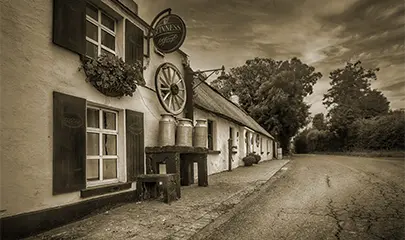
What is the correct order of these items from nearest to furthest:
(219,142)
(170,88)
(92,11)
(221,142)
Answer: (92,11), (170,88), (219,142), (221,142)

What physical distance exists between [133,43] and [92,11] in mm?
1169

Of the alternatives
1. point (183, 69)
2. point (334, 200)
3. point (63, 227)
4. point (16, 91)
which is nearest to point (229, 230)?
point (63, 227)

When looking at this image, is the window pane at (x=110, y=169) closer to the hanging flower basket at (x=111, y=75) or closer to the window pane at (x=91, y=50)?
the hanging flower basket at (x=111, y=75)

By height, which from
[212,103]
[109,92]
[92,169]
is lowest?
[92,169]

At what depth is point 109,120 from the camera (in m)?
5.61

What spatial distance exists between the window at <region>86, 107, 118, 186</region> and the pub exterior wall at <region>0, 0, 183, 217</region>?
1025 mm

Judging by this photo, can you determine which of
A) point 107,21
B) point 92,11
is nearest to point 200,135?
point 107,21

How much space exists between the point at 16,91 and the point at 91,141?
2.44 meters

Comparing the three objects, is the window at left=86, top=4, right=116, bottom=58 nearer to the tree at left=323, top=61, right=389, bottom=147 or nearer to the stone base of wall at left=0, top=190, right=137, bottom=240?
the stone base of wall at left=0, top=190, right=137, bottom=240

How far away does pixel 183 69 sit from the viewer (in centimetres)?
900

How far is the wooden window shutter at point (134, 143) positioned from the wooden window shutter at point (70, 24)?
1.79 meters

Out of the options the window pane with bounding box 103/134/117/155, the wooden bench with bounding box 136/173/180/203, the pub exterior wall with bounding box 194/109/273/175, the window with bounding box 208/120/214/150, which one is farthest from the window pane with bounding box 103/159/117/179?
the window with bounding box 208/120/214/150

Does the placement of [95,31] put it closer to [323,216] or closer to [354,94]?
[323,216]

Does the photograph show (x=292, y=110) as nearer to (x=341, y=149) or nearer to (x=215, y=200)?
(x=341, y=149)
